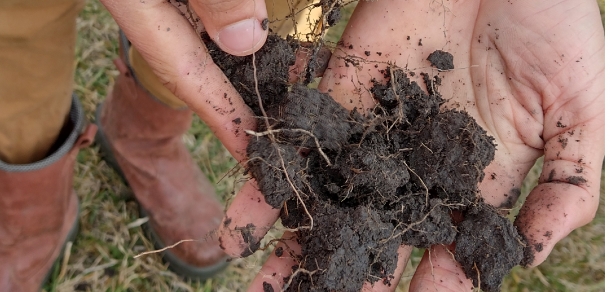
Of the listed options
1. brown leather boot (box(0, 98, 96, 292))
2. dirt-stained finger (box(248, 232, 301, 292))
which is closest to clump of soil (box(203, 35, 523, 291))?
dirt-stained finger (box(248, 232, 301, 292))

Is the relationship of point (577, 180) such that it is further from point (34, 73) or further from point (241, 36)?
point (34, 73)

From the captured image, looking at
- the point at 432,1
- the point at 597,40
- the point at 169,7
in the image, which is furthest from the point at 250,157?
the point at 597,40

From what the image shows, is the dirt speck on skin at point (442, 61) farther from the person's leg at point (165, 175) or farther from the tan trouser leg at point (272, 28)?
the person's leg at point (165, 175)

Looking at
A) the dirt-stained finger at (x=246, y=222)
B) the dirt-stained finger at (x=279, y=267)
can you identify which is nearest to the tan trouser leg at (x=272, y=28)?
the dirt-stained finger at (x=246, y=222)

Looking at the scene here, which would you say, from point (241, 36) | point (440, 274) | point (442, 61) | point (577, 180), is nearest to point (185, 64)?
point (241, 36)

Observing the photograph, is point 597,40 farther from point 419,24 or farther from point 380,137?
point 380,137

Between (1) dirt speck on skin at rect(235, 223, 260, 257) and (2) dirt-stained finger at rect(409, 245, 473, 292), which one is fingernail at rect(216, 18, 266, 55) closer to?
(1) dirt speck on skin at rect(235, 223, 260, 257)
